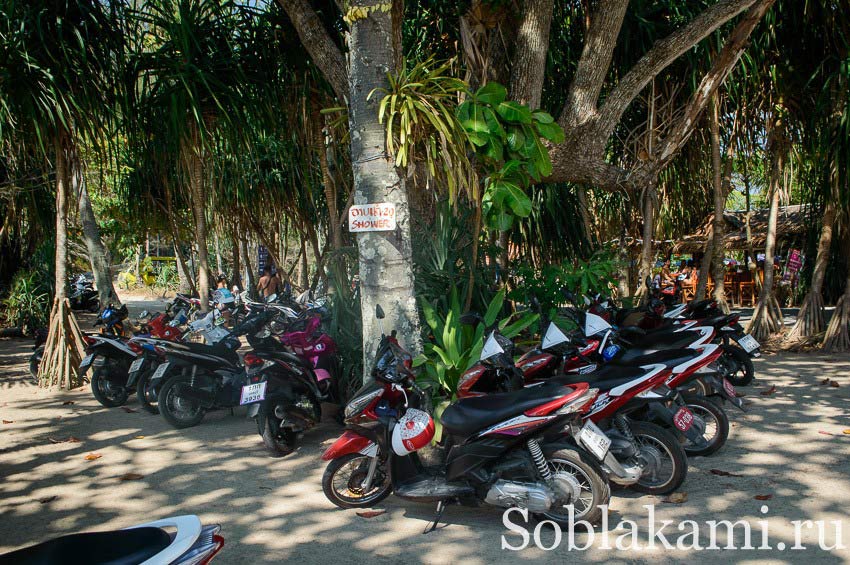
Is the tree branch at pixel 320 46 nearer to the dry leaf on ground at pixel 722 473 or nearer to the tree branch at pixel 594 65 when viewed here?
the tree branch at pixel 594 65

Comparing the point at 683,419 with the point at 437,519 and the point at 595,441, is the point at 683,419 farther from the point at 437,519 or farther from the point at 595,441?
the point at 437,519

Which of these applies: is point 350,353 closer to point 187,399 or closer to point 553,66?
point 187,399

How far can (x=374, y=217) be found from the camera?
4.29 meters

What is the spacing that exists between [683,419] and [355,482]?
2021 mm

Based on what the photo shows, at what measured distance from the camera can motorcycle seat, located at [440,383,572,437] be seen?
3217mm

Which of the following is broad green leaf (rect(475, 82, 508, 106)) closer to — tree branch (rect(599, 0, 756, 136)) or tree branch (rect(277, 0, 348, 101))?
tree branch (rect(277, 0, 348, 101))

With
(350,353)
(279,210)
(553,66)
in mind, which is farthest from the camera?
(279,210)

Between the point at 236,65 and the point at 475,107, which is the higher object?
the point at 236,65

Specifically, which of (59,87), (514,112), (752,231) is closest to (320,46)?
(514,112)

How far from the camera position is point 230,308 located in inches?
354

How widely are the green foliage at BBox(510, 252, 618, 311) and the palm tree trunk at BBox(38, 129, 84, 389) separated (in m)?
4.97

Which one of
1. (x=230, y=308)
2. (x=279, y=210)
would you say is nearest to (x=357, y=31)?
(x=230, y=308)

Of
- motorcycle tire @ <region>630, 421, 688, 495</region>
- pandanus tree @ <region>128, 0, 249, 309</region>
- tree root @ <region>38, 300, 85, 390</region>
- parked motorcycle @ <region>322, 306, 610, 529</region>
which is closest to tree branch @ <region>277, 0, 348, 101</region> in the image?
pandanus tree @ <region>128, 0, 249, 309</region>

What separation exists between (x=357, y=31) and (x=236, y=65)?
272cm
